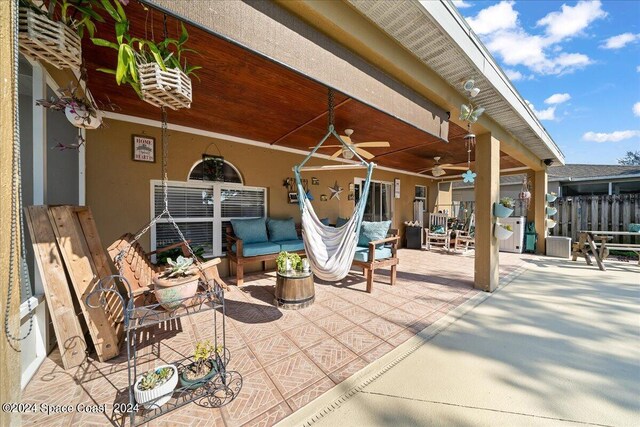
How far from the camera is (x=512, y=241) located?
7355 mm

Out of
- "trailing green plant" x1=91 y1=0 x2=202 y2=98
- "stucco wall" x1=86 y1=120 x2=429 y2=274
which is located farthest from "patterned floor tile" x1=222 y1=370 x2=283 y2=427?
"stucco wall" x1=86 y1=120 x2=429 y2=274

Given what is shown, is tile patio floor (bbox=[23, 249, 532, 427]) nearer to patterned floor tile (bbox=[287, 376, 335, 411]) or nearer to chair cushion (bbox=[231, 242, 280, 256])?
patterned floor tile (bbox=[287, 376, 335, 411])

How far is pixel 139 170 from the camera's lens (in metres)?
3.73

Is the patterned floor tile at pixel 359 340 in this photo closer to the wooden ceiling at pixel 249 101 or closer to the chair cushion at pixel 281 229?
the wooden ceiling at pixel 249 101

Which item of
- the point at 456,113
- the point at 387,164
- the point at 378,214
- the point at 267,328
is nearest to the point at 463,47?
the point at 456,113

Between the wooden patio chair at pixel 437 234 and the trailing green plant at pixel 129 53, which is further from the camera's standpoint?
the wooden patio chair at pixel 437 234

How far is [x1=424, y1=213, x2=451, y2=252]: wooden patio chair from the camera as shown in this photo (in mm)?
7563

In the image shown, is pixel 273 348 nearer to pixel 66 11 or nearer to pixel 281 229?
pixel 66 11

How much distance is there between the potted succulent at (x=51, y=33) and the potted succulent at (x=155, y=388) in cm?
195

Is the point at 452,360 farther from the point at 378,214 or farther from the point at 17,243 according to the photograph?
the point at 378,214

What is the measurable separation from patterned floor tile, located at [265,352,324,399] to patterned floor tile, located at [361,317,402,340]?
838mm

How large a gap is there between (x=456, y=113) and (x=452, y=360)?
9.25ft

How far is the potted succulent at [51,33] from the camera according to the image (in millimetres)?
1124

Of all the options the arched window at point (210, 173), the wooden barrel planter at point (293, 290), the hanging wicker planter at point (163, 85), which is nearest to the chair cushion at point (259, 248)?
the wooden barrel planter at point (293, 290)
